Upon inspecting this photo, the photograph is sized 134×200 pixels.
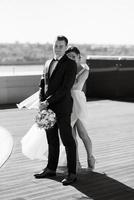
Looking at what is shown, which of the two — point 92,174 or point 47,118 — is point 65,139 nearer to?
point 47,118

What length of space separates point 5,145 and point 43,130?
2.08 metres

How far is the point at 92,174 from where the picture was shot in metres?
6.14

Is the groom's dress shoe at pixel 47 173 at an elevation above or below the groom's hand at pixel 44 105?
below

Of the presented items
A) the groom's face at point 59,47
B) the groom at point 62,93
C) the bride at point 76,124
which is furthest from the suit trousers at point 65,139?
the groom's face at point 59,47

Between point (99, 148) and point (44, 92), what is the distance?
2404 mm

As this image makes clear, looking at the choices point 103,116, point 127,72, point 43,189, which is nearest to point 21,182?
point 43,189

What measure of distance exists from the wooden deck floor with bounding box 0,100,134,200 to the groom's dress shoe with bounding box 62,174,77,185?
2.6 inches

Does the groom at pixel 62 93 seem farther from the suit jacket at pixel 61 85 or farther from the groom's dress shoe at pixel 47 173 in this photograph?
the groom's dress shoe at pixel 47 173

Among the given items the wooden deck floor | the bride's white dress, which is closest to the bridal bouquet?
the bride's white dress

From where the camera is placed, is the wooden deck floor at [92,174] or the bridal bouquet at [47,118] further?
the bridal bouquet at [47,118]

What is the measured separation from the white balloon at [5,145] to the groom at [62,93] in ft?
4.51

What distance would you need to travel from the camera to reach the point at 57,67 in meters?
5.50

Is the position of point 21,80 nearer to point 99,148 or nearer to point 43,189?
point 99,148

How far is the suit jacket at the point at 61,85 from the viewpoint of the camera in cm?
548
